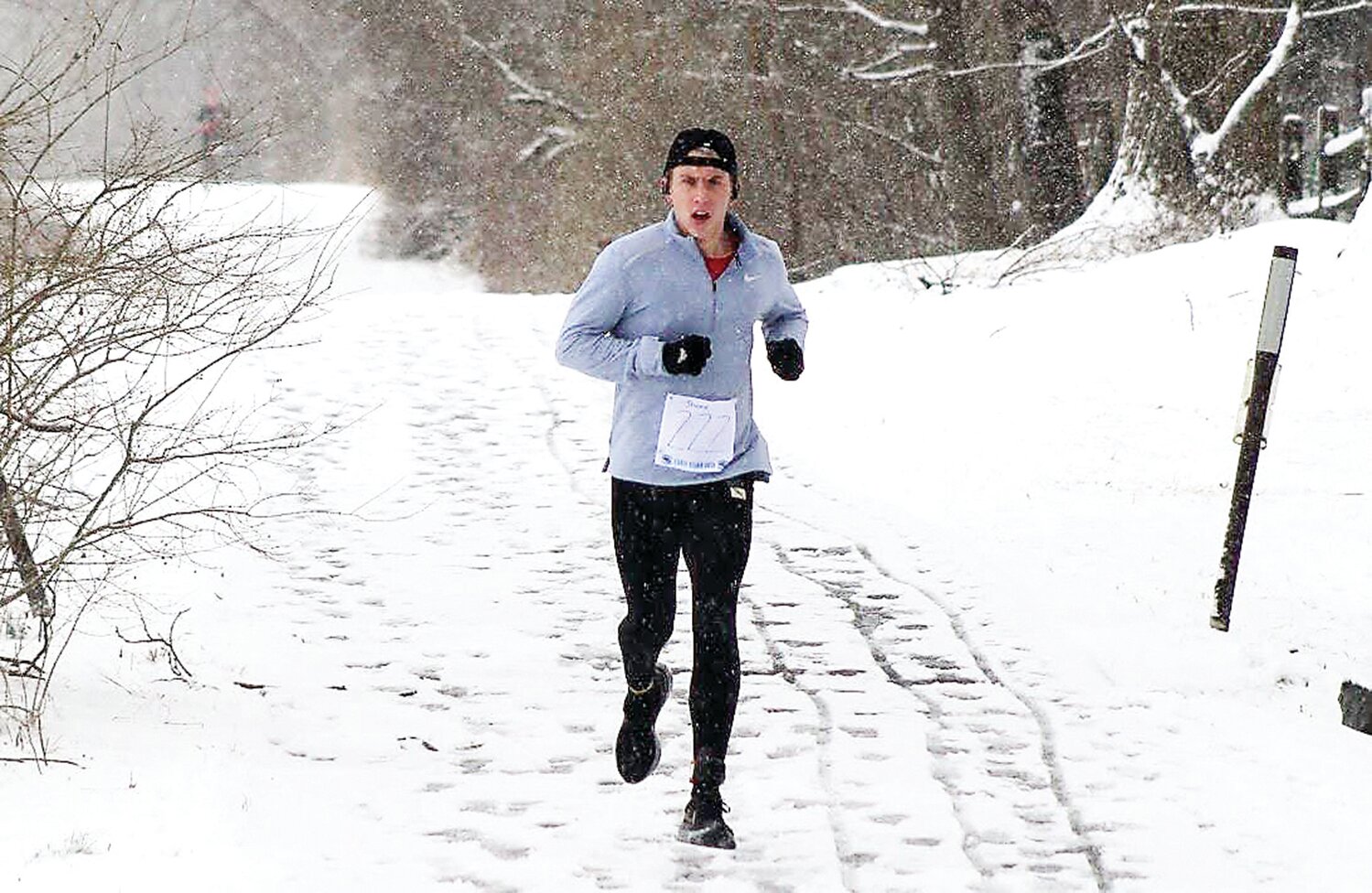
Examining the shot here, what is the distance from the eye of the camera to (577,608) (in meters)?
8.41

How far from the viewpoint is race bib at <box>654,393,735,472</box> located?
5.16m

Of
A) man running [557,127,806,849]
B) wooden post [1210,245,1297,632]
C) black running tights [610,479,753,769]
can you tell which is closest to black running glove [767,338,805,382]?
man running [557,127,806,849]

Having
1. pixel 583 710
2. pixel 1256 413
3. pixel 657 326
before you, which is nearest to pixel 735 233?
pixel 657 326

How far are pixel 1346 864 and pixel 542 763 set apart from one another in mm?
2575

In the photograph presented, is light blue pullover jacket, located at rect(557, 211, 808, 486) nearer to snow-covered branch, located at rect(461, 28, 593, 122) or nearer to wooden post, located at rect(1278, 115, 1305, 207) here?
wooden post, located at rect(1278, 115, 1305, 207)

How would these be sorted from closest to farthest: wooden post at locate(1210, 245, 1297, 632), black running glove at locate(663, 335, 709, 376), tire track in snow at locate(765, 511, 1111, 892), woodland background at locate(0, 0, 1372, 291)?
1. black running glove at locate(663, 335, 709, 376)
2. tire track in snow at locate(765, 511, 1111, 892)
3. wooden post at locate(1210, 245, 1297, 632)
4. woodland background at locate(0, 0, 1372, 291)

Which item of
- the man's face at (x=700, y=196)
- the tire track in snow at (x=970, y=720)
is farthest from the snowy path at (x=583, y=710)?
the man's face at (x=700, y=196)

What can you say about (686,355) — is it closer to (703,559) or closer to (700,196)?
(700,196)

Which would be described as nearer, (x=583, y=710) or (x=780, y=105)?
(x=583, y=710)

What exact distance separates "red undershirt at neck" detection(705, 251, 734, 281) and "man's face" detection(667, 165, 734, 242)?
8 cm

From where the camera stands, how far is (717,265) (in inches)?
207

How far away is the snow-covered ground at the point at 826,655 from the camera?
5.27m

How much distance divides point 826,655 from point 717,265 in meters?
2.82

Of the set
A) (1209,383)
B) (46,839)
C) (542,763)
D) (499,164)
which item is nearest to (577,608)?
(542,763)
